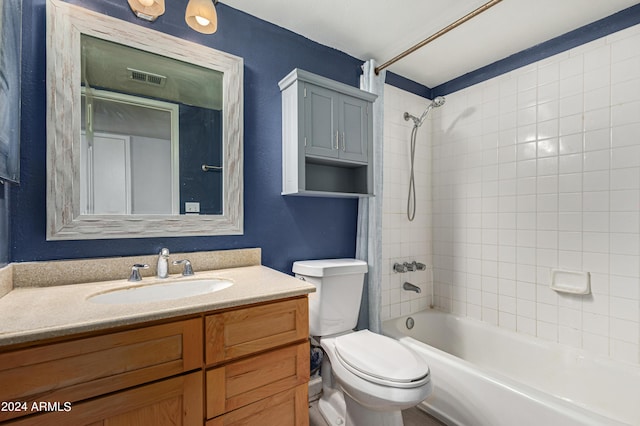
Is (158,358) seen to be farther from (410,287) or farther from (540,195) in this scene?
(540,195)

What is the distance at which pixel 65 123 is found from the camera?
3.89 feet

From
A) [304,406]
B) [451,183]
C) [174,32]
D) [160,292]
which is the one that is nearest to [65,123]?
[174,32]

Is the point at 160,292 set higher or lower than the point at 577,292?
higher

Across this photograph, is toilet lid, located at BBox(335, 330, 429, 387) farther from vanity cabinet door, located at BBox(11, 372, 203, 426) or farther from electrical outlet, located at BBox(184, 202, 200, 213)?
electrical outlet, located at BBox(184, 202, 200, 213)

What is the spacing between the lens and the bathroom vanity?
71 cm

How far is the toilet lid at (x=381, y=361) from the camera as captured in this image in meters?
1.19

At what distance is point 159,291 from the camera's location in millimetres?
1224

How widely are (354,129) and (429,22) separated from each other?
76 centimetres

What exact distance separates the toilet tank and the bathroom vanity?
42cm

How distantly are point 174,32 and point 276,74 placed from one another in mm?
553

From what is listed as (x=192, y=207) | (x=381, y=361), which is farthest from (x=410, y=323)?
(x=192, y=207)

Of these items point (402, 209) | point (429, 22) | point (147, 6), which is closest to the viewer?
point (147, 6)

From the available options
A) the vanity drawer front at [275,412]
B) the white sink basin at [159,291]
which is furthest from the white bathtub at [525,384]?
the white sink basin at [159,291]

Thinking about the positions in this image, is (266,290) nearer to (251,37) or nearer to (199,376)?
(199,376)
